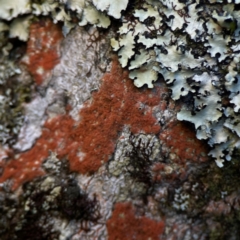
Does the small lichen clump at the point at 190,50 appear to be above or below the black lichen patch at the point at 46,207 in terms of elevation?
above

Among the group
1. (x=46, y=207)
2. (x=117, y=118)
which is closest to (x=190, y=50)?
(x=117, y=118)

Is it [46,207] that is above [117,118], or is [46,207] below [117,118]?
below

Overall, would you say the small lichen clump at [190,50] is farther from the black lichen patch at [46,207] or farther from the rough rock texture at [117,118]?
the black lichen patch at [46,207]

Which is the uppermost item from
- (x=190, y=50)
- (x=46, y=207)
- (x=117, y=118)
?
(x=190, y=50)

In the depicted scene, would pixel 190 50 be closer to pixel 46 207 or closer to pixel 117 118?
pixel 117 118

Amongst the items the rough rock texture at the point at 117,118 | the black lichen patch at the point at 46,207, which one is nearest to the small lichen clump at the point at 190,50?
the rough rock texture at the point at 117,118

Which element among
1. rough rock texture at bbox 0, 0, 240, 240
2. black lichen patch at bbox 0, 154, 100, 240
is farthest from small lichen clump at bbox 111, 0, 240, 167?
black lichen patch at bbox 0, 154, 100, 240

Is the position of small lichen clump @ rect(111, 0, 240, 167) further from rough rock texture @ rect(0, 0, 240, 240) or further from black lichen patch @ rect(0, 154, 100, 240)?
black lichen patch @ rect(0, 154, 100, 240)
